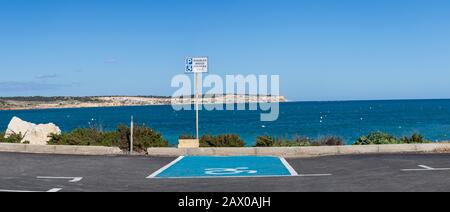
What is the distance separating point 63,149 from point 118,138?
8.16 feet

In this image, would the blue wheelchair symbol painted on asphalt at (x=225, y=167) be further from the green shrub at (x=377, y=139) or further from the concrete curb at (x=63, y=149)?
the green shrub at (x=377, y=139)

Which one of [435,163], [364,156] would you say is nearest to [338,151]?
[364,156]

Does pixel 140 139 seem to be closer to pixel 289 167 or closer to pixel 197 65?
pixel 197 65

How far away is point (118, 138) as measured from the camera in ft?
68.7

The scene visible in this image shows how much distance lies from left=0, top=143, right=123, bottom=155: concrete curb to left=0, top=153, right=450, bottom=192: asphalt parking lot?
1431 mm

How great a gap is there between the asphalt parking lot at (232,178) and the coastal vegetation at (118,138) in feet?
9.86

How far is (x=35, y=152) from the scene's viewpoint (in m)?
18.9

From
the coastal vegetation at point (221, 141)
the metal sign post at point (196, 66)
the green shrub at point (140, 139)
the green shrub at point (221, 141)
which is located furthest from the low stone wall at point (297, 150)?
the green shrub at point (221, 141)

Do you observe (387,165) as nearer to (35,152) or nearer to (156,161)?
(156,161)

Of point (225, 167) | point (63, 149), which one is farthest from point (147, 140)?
point (225, 167)

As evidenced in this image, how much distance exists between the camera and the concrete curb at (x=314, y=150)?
59.0 feet

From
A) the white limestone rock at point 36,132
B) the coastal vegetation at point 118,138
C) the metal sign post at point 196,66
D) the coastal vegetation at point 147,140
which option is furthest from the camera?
the white limestone rock at point 36,132
